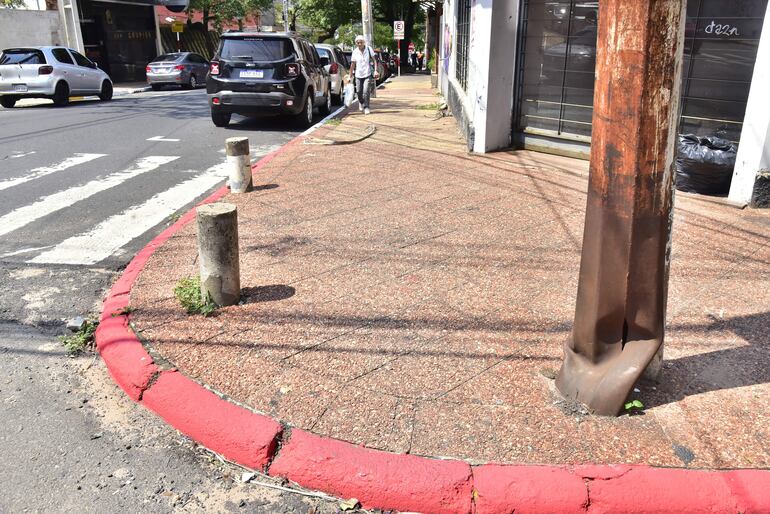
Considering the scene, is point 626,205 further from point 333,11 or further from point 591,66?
point 333,11

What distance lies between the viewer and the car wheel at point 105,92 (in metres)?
20.8

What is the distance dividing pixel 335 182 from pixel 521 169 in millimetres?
2649

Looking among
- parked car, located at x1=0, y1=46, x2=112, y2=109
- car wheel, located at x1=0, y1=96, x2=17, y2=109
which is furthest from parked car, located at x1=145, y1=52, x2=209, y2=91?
car wheel, located at x1=0, y1=96, x2=17, y2=109

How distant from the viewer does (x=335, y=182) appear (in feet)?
27.6

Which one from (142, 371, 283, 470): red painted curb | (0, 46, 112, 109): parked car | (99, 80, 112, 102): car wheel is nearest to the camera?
(142, 371, 283, 470): red painted curb

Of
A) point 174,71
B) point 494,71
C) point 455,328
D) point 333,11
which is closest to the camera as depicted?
point 455,328

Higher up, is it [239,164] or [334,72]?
[334,72]

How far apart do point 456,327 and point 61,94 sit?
1830 centimetres

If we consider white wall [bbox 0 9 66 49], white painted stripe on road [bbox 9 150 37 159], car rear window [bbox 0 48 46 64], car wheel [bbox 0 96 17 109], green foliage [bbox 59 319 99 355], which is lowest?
green foliage [bbox 59 319 99 355]

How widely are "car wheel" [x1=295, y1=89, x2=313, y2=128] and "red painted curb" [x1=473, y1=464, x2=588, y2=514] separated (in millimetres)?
12076

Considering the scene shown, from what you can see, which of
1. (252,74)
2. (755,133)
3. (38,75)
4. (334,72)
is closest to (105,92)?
(38,75)

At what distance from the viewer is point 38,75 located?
1814 centimetres

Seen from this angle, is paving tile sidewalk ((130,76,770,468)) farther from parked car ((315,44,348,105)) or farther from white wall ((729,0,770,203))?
parked car ((315,44,348,105))

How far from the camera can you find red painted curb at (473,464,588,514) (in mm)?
2844
